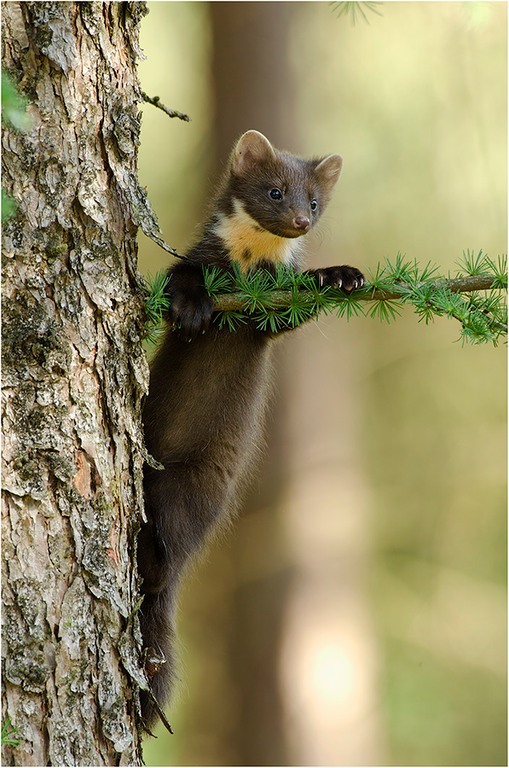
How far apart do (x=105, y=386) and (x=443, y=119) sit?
31.3 feet

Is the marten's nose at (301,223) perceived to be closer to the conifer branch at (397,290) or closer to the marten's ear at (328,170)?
the marten's ear at (328,170)

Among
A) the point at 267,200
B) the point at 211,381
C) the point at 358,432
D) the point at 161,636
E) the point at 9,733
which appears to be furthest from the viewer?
the point at 358,432

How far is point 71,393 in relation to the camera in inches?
131

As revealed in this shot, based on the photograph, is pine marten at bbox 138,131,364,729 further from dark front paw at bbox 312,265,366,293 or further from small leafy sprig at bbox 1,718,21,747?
small leafy sprig at bbox 1,718,21,747

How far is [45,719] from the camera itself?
3.12 meters

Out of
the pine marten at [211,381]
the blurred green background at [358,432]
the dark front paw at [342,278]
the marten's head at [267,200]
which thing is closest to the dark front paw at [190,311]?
the pine marten at [211,381]

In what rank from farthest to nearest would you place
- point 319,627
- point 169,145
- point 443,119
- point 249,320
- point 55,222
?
point 443,119
point 169,145
point 319,627
point 249,320
point 55,222

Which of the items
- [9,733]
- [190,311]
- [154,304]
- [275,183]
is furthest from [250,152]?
[9,733]

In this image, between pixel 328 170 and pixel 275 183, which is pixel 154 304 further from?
pixel 328 170

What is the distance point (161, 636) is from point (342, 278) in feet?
6.34

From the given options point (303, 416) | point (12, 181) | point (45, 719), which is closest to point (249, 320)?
point (12, 181)

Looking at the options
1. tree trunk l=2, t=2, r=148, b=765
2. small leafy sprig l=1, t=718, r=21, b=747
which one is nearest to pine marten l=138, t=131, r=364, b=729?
tree trunk l=2, t=2, r=148, b=765

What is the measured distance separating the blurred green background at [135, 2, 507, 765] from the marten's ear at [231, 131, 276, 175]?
0.83 m

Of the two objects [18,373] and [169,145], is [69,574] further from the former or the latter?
[169,145]
